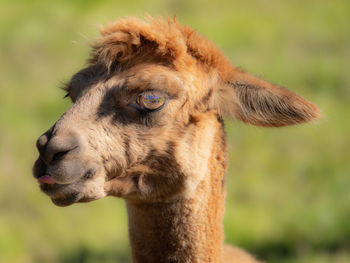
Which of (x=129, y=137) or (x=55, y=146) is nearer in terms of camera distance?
(x=55, y=146)

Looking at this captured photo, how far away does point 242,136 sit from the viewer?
8617 mm

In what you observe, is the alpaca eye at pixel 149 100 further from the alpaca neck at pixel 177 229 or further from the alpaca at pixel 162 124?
the alpaca neck at pixel 177 229

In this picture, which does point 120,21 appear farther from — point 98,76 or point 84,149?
point 84,149

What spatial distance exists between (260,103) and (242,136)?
501cm

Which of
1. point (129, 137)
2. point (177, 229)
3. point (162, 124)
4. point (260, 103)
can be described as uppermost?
point (260, 103)

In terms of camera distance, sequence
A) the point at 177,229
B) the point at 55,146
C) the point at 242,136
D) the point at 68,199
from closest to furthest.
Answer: the point at 55,146, the point at 68,199, the point at 177,229, the point at 242,136

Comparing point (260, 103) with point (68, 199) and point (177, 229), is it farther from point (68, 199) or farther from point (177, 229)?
point (68, 199)

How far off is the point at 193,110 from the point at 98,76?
59 centimetres

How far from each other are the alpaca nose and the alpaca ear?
101 centimetres

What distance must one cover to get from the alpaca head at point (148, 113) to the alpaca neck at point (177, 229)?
0.10m

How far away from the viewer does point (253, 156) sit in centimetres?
812

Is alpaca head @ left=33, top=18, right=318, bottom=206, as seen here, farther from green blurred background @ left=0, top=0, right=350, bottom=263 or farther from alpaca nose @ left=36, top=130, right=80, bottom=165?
A: green blurred background @ left=0, top=0, right=350, bottom=263

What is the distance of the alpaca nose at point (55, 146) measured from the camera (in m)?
3.06

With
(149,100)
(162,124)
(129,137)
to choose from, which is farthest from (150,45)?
(129,137)
